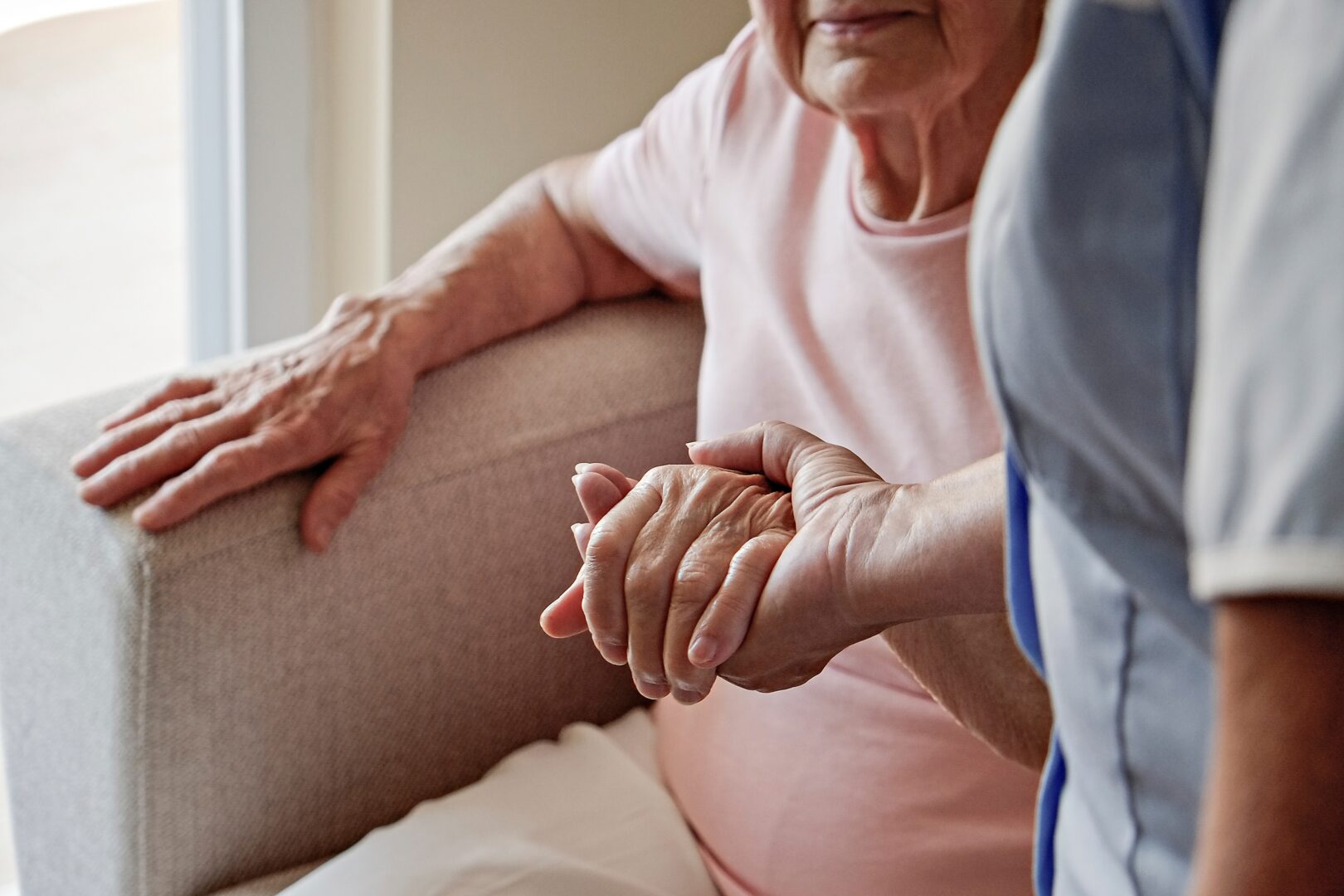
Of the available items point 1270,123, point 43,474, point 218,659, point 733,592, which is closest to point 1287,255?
point 1270,123

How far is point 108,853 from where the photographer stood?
1100mm

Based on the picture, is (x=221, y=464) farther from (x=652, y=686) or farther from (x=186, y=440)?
(x=652, y=686)

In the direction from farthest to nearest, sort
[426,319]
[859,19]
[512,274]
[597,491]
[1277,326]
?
[512,274], [426,319], [859,19], [597,491], [1277,326]

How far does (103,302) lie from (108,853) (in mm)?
905

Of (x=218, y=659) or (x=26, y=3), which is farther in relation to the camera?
(x=26, y=3)

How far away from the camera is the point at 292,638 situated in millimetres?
1091

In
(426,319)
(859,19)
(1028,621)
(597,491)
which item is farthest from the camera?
(426,319)

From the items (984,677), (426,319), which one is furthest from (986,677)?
(426,319)

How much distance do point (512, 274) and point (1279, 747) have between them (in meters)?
1.10

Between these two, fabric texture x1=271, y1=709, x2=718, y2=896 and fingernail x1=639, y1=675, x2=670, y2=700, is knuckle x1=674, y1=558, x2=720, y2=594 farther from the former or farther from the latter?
fabric texture x1=271, y1=709, x2=718, y2=896

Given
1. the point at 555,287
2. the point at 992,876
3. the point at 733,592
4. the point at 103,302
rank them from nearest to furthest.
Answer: the point at 733,592
the point at 992,876
the point at 555,287
the point at 103,302

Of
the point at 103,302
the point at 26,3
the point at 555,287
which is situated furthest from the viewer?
the point at 103,302

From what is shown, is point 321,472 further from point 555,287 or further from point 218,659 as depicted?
point 555,287

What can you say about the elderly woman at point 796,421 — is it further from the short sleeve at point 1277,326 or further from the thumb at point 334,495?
the short sleeve at point 1277,326
